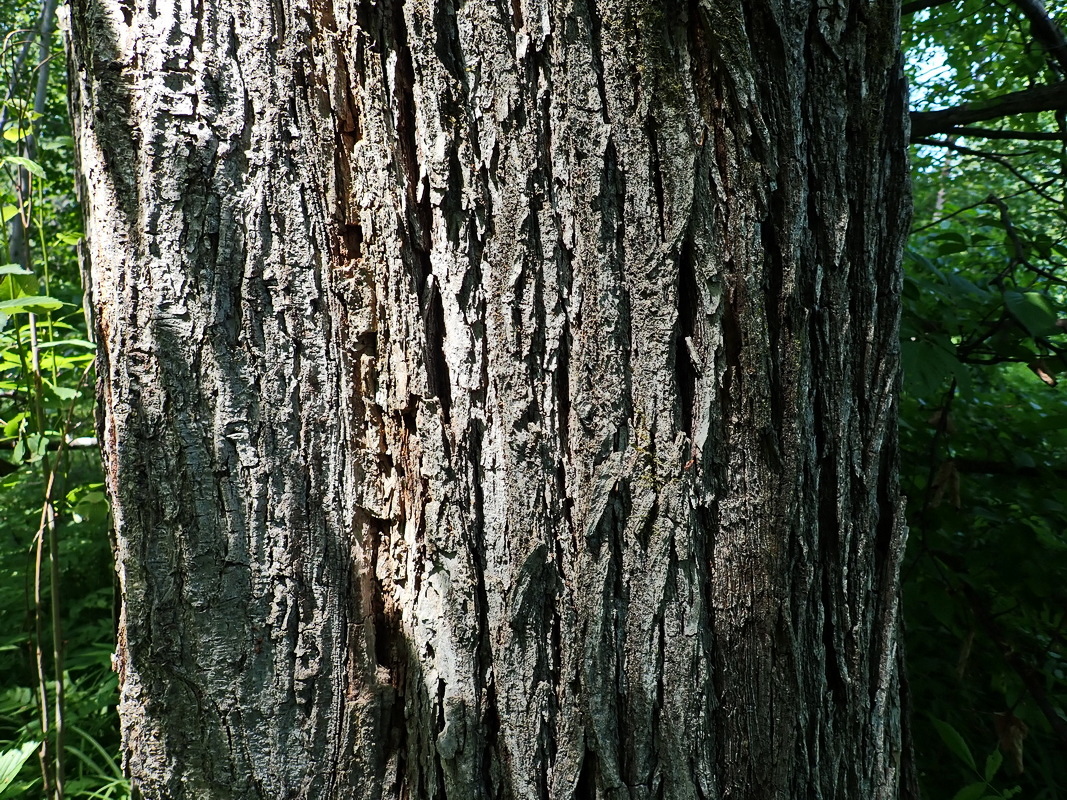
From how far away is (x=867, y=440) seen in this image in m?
0.99

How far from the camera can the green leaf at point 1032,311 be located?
2080 millimetres

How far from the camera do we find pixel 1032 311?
212 centimetres

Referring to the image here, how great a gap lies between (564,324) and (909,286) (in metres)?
1.92

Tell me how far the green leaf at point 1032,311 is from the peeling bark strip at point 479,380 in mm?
1507

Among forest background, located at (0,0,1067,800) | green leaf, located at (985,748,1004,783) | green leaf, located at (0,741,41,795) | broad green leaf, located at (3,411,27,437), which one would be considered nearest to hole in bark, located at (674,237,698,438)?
forest background, located at (0,0,1067,800)

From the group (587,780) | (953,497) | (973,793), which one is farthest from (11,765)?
(953,497)

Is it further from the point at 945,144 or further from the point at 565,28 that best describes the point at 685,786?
the point at 945,144

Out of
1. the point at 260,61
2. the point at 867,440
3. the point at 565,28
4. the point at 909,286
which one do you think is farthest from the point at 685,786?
the point at 909,286

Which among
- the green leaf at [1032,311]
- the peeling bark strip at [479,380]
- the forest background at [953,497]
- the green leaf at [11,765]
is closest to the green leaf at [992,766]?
the forest background at [953,497]

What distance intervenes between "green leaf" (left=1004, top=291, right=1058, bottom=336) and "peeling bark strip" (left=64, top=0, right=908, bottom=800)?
151 cm

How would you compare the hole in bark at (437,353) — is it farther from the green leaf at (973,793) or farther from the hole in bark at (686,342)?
the green leaf at (973,793)

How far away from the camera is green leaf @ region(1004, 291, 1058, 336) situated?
208 centimetres


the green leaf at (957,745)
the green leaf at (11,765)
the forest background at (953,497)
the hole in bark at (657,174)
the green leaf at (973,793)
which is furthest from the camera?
the forest background at (953,497)

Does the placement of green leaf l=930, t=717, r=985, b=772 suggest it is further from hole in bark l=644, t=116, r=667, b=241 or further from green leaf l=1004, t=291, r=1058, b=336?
hole in bark l=644, t=116, r=667, b=241
